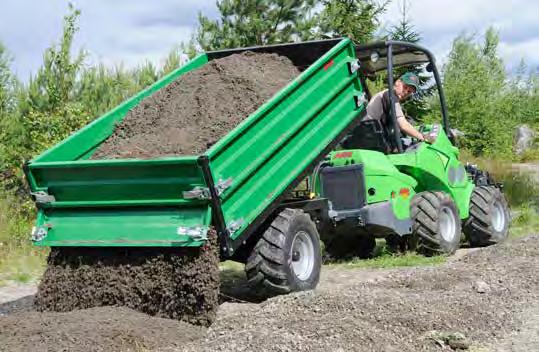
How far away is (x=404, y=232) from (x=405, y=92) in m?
1.73

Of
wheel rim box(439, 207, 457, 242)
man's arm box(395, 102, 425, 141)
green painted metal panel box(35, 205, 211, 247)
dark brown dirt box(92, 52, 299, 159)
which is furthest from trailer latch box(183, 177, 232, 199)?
wheel rim box(439, 207, 457, 242)

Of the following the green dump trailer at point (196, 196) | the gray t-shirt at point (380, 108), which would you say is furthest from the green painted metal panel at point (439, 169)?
the green dump trailer at point (196, 196)

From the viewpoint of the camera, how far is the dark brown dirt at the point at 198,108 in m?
6.75

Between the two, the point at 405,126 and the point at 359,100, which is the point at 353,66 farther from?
the point at 405,126

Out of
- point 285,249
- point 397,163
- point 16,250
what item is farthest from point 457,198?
point 16,250

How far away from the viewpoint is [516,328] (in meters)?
5.56

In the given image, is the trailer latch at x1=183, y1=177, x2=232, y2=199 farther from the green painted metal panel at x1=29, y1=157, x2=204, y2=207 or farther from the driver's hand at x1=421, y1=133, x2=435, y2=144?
the driver's hand at x1=421, y1=133, x2=435, y2=144

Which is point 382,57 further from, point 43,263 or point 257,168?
point 43,263

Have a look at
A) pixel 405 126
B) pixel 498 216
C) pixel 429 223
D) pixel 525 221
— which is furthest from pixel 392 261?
pixel 525 221

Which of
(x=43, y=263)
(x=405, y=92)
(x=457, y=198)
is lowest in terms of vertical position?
(x=43, y=263)

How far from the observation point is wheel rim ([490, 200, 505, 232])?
33.2 ft

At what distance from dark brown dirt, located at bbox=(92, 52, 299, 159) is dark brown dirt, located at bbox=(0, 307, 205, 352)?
1.52 metres

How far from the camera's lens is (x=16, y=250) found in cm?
A: 1029

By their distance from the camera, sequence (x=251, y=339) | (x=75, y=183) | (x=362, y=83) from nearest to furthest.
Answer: (x=251, y=339) → (x=75, y=183) → (x=362, y=83)
